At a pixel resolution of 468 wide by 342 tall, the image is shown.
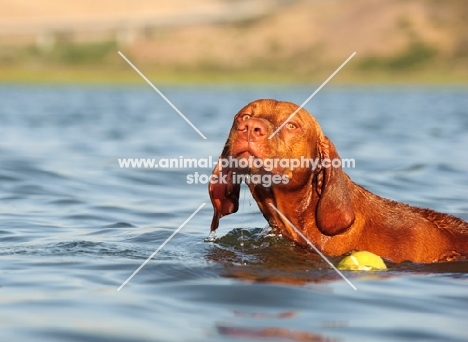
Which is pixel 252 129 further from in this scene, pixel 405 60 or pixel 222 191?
pixel 405 60

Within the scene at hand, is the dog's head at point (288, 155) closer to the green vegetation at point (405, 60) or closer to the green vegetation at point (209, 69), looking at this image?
the green vegetation at point (209, 69)

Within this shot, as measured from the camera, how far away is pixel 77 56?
347ft

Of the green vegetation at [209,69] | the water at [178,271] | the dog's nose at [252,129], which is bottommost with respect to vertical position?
the water at [178,271]

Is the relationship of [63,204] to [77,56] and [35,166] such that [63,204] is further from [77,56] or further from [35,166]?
[77,56]

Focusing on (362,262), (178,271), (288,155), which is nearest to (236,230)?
→ (288,155)

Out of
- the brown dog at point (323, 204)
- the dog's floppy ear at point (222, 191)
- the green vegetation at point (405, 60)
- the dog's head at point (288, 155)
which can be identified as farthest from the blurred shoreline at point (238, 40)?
the dog's head at point (288, 155)

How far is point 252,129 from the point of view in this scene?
8250 millimetres

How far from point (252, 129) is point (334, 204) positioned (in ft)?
3.66

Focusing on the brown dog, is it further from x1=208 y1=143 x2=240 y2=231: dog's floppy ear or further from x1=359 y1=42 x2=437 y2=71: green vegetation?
x1=359 y1=42 x2=437 y2=71: green vegetation

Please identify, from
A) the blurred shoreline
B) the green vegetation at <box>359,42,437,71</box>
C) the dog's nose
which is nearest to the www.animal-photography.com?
the dog's nose

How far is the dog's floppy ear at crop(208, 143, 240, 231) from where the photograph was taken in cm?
934

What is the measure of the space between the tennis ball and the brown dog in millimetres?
286

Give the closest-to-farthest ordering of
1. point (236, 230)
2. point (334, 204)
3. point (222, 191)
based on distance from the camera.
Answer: point (334, 204)
point (222, 191)
point (236, 230)

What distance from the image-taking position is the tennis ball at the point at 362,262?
8.52 meters
